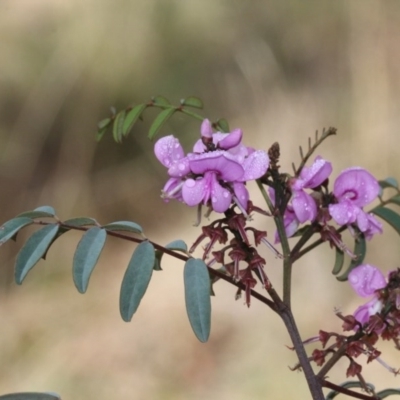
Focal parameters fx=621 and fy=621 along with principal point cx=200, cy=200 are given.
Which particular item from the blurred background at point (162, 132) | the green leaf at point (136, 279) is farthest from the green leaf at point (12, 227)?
the blurred background at point (162, 132)

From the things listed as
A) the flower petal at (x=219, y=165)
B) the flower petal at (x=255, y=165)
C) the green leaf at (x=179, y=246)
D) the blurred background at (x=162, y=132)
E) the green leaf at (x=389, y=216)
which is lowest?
the green leaf at (x=179, y=246)

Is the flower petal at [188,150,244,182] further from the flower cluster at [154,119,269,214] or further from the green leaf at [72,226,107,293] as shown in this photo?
the green leaf at [72,226,107,293]

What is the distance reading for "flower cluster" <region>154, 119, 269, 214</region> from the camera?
1.59 ft

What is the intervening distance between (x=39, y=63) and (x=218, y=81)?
78cm

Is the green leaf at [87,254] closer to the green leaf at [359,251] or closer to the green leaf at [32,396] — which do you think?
the green leaf at [32,396]

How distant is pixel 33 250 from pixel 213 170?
0.18m

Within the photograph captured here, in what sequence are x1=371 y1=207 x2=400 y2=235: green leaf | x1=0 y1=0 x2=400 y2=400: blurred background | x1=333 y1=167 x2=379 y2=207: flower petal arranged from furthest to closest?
x1=0 y1=0 x2=400 y2=400: blurred background → x1=371 y1=207 x2=400 y2=235: green leaf → x1=333 y1=167 x2=379 y2=207: flower petal

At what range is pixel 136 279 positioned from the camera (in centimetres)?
52

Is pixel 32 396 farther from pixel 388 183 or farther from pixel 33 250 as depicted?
pixel 388 183

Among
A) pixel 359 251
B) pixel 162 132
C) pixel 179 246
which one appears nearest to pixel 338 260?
pixel 359 251

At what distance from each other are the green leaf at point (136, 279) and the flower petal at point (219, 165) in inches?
3.5

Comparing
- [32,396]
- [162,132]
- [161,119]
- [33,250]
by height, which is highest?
[162,132]

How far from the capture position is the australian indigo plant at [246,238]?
19.1 inches

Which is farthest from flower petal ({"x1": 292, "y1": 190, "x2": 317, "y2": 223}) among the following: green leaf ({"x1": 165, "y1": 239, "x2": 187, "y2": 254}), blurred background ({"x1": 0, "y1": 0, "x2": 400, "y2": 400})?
blurred background ({"x1": 0, "y1": 0, "x2": 400, "y2": 400})
